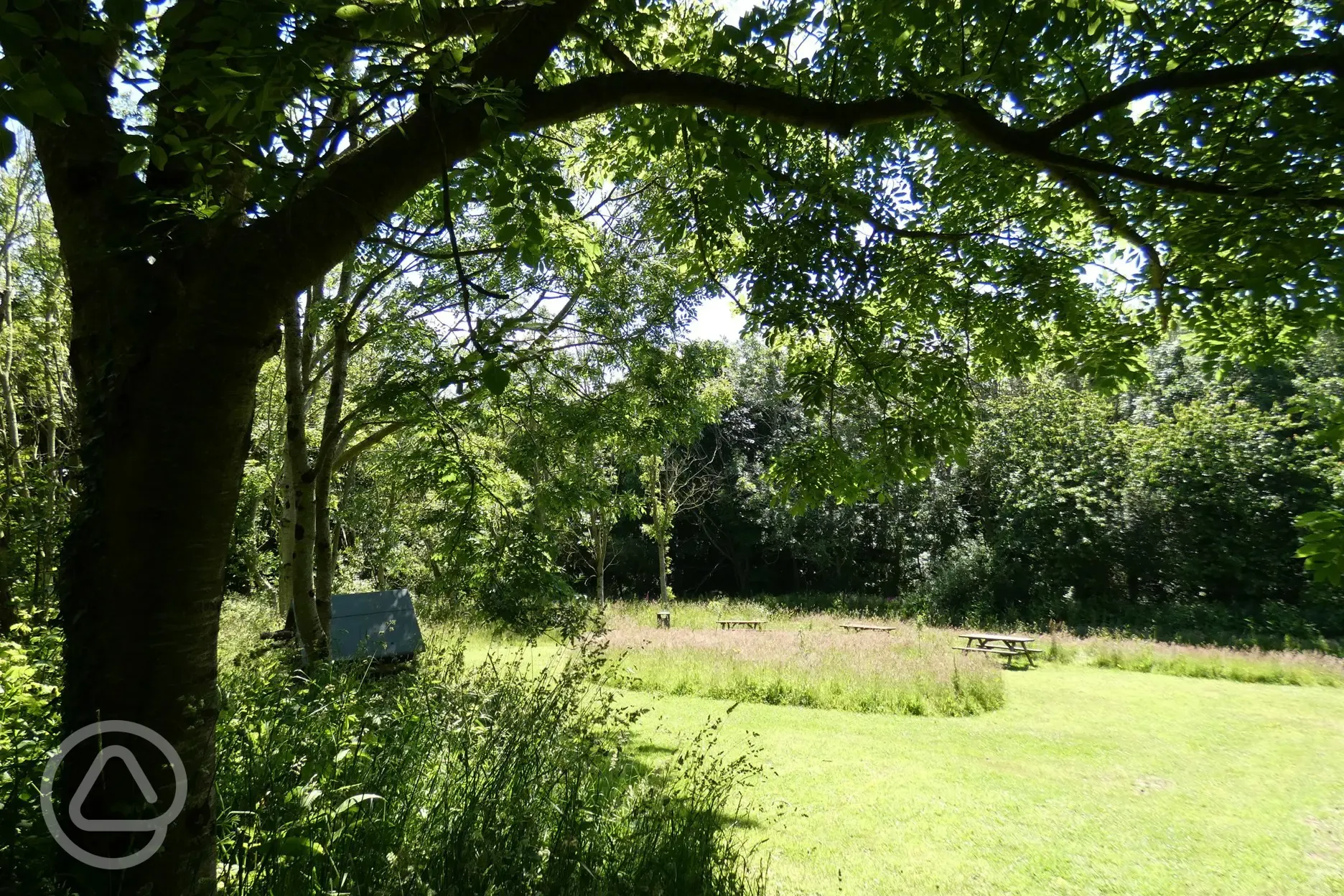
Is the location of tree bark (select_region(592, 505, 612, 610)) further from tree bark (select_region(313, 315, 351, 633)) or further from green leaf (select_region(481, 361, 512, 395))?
green leaf (select_region(481, 361, 512, 395))

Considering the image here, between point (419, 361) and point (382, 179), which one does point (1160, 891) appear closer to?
point (382, 179)

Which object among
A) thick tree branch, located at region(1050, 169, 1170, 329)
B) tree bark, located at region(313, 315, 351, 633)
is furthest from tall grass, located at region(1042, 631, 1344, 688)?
tree bark, located at region(313, 315, 351, 633)

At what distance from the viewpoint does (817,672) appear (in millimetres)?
10492

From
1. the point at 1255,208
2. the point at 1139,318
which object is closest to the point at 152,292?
the point at 1255,208

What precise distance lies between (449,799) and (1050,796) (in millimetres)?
5640

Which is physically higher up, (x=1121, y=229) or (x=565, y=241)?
(x=565, y=241)

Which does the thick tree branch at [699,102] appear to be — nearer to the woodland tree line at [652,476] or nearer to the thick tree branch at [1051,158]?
the thick tree branch at [1051,158]

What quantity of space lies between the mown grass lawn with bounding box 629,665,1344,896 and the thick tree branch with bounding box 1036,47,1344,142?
361 cm

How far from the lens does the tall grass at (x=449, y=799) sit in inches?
94.4

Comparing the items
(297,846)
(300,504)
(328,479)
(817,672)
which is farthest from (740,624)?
(297,846)

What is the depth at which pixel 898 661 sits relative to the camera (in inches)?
440

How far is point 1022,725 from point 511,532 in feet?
23.8

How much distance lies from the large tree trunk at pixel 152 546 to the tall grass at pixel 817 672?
20.7 ft

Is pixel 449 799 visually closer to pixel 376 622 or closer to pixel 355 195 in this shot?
pixel 355 195
